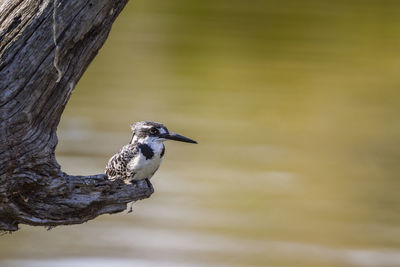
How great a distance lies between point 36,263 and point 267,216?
7.58ft

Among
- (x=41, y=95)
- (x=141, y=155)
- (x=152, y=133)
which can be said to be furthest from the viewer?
(x=152, y=133)

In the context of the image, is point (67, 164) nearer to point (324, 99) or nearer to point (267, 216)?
point (267, 216)

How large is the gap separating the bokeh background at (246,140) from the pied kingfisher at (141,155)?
2.56m

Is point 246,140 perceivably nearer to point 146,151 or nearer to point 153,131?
point 153,131

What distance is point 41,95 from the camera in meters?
3.34

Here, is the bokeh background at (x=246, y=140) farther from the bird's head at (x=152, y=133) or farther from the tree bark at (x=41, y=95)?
the tree bark at (x=41, y=95)

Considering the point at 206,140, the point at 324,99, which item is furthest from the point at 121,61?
the point at 206,140

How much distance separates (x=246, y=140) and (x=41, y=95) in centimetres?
699

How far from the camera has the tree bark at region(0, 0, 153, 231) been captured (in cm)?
329

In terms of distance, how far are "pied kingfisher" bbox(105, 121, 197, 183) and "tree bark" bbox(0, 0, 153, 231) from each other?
1.86 feet

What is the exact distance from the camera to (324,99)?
40.7 feet

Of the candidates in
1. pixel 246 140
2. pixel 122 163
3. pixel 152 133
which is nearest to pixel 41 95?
pixel 122 163

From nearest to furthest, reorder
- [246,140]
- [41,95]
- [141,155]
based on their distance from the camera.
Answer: [41,95]
[141,155]
[246,140]

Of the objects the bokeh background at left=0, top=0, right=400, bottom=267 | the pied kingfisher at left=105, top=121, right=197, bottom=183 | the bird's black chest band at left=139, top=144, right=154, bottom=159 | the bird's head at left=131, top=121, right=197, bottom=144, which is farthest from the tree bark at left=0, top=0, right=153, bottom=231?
the bokeh background at left=0, top=0, right=400, bottom=267
